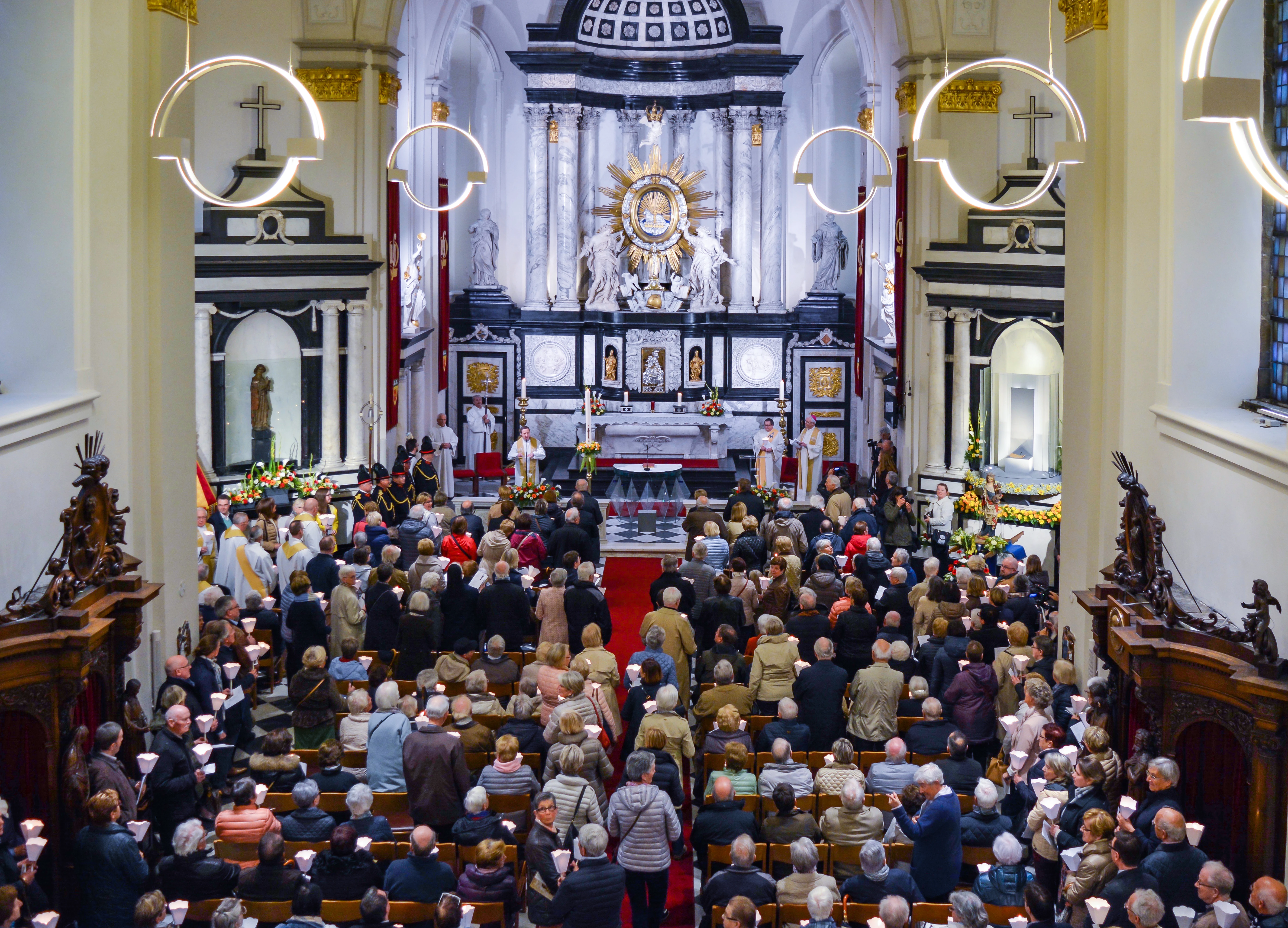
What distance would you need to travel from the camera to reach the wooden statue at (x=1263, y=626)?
7570 mm

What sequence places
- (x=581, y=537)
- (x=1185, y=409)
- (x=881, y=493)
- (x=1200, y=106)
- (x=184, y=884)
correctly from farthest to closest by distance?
(x=881, y=493) < (x=581, y=537) < (x=1185, y=409) < (x=184, y=884) < (x=1200, y=106)

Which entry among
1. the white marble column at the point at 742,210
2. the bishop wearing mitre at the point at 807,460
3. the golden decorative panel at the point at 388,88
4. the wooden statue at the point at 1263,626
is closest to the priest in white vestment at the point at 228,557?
the golden decorative panel at the point at 388,88

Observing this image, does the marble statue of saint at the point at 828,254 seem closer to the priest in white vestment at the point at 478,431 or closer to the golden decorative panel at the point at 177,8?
the priest in white vestment at the point at 478,431

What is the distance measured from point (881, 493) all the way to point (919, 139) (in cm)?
799

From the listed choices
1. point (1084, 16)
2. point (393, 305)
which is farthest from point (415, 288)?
Answer: point (1084, 16)

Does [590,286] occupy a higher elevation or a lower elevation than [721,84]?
lower

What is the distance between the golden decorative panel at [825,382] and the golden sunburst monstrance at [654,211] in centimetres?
318

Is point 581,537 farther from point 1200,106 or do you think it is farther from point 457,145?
point 457,145

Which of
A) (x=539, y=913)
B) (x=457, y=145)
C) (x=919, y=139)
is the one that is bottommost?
(x=539, y=913)

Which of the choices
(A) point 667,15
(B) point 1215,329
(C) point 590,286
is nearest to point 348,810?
(B) point 1215,329

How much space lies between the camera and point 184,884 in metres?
7.78

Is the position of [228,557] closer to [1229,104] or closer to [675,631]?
[675,631]

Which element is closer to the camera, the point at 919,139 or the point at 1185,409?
the point at 1185,409

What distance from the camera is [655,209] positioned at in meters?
26.6
